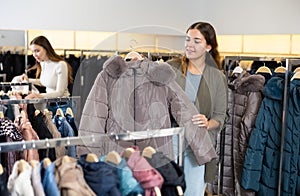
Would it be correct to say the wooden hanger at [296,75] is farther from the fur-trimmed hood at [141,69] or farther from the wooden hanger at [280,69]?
the fur-trimmed hood at [141,69]

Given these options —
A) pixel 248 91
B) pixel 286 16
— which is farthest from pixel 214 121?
pixel 286 16

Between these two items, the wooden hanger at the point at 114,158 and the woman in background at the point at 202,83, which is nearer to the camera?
the wooden hanger at the point at 114,158

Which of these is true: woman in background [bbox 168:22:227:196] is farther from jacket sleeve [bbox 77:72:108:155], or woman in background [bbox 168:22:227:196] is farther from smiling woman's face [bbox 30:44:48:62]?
smiling woman's face [bbox 30:44:48:62]

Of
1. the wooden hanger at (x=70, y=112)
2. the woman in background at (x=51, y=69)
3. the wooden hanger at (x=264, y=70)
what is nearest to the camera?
the wooden hanger at (x=70, y=112)

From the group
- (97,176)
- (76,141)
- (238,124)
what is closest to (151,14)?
(238,124)

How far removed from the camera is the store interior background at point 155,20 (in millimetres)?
4145

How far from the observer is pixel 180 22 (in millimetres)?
5301

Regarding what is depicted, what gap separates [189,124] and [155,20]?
3196 millimetres

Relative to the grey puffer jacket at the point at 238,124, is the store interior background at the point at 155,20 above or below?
above

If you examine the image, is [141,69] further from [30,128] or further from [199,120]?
[30,128]

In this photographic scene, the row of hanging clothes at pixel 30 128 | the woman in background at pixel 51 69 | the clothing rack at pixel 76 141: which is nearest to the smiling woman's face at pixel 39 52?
the woman in background at pixel 51 69

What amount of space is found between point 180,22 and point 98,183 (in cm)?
398

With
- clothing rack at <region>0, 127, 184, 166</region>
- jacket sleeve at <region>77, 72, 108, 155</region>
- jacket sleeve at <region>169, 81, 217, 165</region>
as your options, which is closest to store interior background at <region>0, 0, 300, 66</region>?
jacket sleeve at <region>169, 81, 217, 165</region>

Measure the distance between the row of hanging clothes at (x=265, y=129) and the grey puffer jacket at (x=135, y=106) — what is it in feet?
3.30
